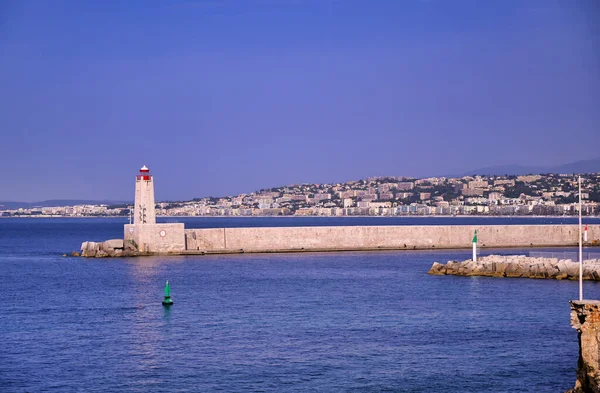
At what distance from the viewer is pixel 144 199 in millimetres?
44938

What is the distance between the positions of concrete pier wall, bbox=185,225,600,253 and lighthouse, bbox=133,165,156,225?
2512 mm

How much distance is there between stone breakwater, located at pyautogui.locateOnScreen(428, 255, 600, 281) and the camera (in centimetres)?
3319

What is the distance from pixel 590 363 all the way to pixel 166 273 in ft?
83.2

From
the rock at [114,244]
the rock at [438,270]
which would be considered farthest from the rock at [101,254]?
the rock at [438,270]

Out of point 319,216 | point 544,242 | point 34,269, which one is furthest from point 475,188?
point 34,269

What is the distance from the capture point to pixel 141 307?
2683cm

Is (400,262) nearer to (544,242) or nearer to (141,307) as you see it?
(544,242)

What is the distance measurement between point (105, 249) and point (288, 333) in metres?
26.7

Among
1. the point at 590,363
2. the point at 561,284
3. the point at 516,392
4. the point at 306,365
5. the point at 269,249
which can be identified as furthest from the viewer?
the point at 269,249

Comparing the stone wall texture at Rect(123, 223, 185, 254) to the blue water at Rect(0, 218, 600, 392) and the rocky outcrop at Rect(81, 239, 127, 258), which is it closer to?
the rocky outcrop at Rect(81, 239, 127, 258)

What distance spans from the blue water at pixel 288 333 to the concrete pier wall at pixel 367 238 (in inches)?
416

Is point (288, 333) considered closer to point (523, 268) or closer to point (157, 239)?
point (523, 268)

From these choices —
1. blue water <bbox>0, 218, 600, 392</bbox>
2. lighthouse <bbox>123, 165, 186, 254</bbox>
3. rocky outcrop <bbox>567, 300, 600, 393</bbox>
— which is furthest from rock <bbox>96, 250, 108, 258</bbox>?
rocky outcrop <bbox>567, 300, 600, 393</bbox>

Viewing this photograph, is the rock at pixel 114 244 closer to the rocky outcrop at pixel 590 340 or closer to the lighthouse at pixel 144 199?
the lighthouse at pixel 144 199
